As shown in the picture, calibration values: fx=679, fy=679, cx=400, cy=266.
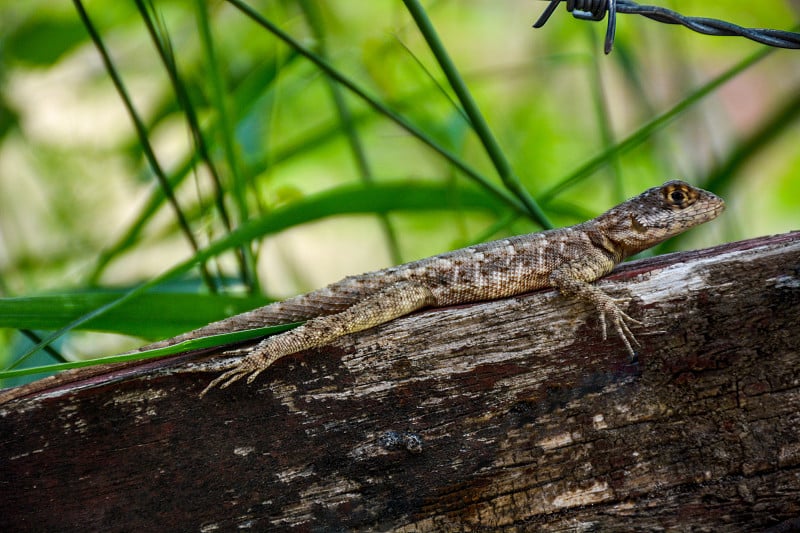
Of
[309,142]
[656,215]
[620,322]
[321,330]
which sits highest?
[309,142]

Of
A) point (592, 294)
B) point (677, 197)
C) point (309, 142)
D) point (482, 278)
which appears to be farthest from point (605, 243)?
point (309, 142)

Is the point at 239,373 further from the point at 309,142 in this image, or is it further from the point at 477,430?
the point at 309,142

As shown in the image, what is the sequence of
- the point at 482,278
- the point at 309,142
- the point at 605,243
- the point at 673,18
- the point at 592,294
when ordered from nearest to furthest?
the point at 673,18
the point at 592,294
the point at 482,278
the point at 605,243
the point at 309,142

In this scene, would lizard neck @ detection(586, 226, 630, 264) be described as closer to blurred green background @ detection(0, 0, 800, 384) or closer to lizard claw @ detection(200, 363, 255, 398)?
blurred green background @ detection(0, 0, 800, 384)

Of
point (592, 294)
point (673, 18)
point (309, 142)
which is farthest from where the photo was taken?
point (309, 142)

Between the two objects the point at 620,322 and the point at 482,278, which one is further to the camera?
the point at 482,278

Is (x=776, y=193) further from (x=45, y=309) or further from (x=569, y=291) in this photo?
(x=45, y=309)
